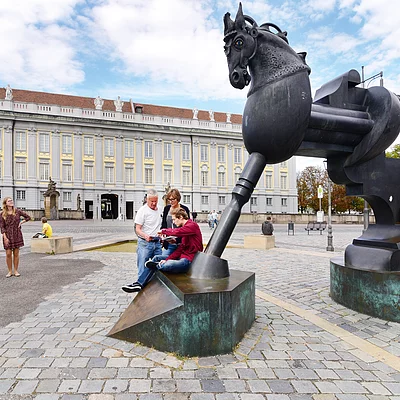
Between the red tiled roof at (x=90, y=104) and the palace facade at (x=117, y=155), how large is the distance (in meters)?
0.14

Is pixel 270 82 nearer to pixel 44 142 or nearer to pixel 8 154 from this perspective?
pixel 44 142

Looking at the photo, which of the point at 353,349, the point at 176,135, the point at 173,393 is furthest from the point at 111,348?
the point at 176,135

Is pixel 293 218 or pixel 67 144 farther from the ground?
pixel 67 144

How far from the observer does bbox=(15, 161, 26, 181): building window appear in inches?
Answer: 1761

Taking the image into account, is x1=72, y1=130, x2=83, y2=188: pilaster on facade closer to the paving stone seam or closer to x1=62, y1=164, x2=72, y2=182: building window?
x1=62, y1=164, x2=72, y2=182: building window

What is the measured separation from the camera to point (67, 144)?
154 ft

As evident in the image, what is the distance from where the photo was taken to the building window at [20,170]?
4472 centimetres

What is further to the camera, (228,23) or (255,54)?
(255,54)

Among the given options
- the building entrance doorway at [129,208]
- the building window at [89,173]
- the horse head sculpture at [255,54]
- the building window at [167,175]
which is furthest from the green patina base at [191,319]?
the building window at [167,175]

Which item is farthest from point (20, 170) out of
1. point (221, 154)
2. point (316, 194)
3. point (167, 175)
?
point (316, 194)

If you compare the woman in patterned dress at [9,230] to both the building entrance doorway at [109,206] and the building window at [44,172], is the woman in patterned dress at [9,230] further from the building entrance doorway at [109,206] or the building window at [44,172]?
the building entrance doorway at [109,206]

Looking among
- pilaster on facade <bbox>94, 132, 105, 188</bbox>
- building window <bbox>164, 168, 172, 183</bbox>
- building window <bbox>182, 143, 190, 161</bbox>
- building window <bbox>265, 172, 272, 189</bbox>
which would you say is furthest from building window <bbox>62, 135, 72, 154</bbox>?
building window <bbox>265, 172, 272, 189</bbox>

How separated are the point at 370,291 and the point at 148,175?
48.2 meters

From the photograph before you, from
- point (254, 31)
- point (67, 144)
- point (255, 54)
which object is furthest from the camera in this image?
point (67, 144)
